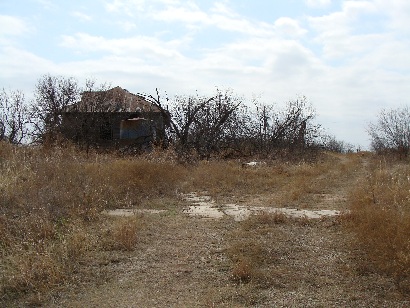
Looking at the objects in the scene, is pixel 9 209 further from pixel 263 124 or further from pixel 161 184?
pixel 263 124

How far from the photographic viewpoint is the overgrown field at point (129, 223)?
192 inches

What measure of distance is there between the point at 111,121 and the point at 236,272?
60.8 feet

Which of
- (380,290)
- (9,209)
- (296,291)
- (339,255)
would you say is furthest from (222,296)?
(9,209)

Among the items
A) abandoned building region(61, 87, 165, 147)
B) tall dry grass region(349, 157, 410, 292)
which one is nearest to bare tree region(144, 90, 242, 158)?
abandoned building region(61, 87, 165, 147)

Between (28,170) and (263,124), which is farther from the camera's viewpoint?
(263,124)

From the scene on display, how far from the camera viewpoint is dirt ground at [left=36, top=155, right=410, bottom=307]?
4.43 m

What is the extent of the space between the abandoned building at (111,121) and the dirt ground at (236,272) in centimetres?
1358

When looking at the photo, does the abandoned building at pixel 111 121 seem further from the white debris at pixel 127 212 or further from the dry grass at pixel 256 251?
the dry grass at pixel 256 251

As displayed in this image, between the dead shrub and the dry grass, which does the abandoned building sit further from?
the dead shrub

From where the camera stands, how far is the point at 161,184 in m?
11.1

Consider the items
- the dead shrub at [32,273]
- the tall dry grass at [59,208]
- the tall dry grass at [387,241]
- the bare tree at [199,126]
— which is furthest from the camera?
the bare tree at [199,126]

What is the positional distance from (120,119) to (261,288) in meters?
19.0

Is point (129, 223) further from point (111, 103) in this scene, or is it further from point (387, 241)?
point (111, 103)

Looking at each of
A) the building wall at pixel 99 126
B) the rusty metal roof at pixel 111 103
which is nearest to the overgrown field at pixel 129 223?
the building wall at pixel 99 126
